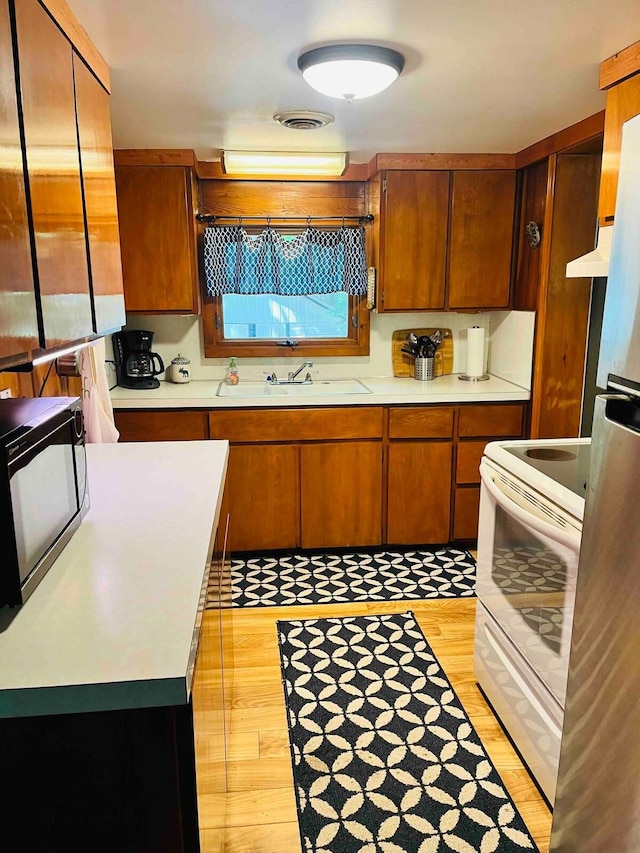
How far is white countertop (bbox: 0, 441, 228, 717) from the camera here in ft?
2.84

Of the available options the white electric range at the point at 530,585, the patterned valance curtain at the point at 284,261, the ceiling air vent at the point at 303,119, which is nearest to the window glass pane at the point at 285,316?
the patterned valance curtain at the point at 284,261

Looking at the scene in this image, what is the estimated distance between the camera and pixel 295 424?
124 inches

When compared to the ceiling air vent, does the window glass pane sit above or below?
below

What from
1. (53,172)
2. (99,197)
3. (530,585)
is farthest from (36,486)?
(530,585)

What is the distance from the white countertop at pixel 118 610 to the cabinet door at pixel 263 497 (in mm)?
1405

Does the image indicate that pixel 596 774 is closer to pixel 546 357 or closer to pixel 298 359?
pixel 546 357

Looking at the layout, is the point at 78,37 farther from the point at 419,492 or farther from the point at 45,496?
the point at 419,492

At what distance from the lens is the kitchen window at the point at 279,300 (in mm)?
3434

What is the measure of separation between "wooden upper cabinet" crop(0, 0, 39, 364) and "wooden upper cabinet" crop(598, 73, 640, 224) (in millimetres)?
1619

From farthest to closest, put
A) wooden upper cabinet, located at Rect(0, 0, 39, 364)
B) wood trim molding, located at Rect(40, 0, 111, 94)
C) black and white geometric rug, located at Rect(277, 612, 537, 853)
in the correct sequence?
1. black and white geometric rug, located at Rect(277, 612, 537, 853)
2. wood trim molding, located at Rect(40, 0, 111, 94)
3. wooden upper cabinet, located at Rect(0, 0, 39, 364)

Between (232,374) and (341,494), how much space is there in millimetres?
995

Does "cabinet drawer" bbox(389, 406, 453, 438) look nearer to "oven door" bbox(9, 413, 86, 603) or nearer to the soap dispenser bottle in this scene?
the soap dispenser bottle

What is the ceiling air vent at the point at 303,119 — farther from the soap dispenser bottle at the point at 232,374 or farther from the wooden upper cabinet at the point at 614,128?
the soap dispenser bottle at the point at 232,374

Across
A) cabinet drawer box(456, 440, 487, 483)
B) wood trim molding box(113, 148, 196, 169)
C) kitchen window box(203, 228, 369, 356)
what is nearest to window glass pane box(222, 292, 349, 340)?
kitchen window box(203, 228, 369, 356)
